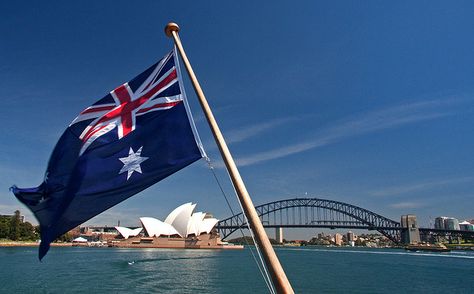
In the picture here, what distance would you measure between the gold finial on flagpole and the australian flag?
621 millimetres

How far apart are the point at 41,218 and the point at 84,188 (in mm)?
709

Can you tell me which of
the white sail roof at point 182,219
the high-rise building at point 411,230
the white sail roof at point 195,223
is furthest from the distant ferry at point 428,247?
the white sail roof at point 182,219

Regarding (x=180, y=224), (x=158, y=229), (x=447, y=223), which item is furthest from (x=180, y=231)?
(x=447, y=223)

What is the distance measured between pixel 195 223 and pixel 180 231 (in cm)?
542

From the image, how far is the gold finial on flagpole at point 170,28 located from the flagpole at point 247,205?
0.24 m

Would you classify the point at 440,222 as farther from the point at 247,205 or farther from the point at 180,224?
the point at 247,205

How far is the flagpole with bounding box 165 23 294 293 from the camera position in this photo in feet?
8.67

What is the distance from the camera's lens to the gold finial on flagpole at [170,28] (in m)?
4.41

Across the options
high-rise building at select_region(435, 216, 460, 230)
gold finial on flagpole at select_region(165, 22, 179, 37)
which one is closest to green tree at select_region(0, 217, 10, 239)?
gold finial on flagpole at select_region(165, 22, 179, 37)

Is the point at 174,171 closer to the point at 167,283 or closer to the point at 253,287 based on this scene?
the point at 253,287

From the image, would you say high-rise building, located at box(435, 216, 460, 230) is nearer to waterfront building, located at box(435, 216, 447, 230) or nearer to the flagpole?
waterfront building, located at box(435, 216, 447, 230)

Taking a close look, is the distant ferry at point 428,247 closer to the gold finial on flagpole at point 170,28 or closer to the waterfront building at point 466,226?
the waterfront building at point 466,226

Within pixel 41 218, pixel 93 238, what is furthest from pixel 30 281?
pixel 93 238

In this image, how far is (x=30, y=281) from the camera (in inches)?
974
